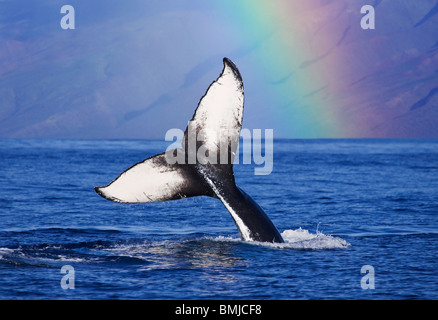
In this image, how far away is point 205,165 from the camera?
1132cm

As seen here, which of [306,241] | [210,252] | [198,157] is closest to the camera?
[198,157]

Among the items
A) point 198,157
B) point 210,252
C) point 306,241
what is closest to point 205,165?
point 198,157

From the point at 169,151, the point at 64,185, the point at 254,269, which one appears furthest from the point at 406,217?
the point at 64,185

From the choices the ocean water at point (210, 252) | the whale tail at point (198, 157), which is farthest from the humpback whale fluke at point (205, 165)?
the ocean water at point (210, 252)

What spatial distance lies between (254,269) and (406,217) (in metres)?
9.41

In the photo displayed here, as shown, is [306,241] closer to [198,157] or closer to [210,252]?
[210,252]

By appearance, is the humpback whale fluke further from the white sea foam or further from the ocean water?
the white sea foam

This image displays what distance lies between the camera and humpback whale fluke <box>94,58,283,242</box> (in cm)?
1038

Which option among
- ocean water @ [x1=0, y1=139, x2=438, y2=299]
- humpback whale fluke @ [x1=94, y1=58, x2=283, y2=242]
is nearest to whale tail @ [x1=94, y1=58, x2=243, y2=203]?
humpback whale fluke @ [x1=94, y1=58, x2=283, y2=242]

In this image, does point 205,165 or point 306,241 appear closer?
point 205,165

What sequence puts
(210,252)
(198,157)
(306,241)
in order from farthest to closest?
1. (306,241)
2. (210,252)
3. (198,157)

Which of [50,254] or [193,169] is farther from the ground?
[193,169]
